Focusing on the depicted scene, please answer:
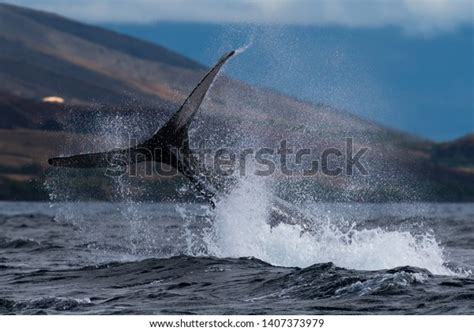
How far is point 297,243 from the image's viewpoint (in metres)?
21.4

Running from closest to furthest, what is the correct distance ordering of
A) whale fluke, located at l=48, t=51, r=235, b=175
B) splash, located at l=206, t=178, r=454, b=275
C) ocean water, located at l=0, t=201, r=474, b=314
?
ocean water, located at l=0, t=201, r=474, b=314 → splash, located at l=206, t=178, r=454, b=275 → whale fluke, located at l=48, t=51, r=235, b=175

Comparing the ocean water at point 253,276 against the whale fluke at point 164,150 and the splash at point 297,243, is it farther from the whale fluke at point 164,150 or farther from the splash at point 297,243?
the whale fluke at point 164,150

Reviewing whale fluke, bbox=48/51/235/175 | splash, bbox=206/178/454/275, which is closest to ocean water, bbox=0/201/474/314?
splash, bbox=206/178/454/275

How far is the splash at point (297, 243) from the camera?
20188 millimetres

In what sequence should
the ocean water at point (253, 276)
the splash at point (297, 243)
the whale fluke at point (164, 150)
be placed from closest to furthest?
1. the ocean water at point (253, 276)
2. the splash at point (297, 243)
3. the whale fluke at point (164, 150)

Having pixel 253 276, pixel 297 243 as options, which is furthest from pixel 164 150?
pixel 253 276

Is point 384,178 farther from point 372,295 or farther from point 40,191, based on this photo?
point 372,295

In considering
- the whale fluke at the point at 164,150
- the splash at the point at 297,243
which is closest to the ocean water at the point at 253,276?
the splash at the point at 297,243

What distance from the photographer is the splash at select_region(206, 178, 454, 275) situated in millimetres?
20188

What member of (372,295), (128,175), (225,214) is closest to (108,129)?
(225,214)

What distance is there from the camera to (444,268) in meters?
19.9

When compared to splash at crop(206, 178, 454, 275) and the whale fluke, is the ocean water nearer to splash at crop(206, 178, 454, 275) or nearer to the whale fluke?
splash at crop(206, 178, 454, 275)

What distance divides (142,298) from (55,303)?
1339 millimetres

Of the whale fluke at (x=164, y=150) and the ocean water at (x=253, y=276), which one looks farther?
the whale fluke at (x=164, y=150)
